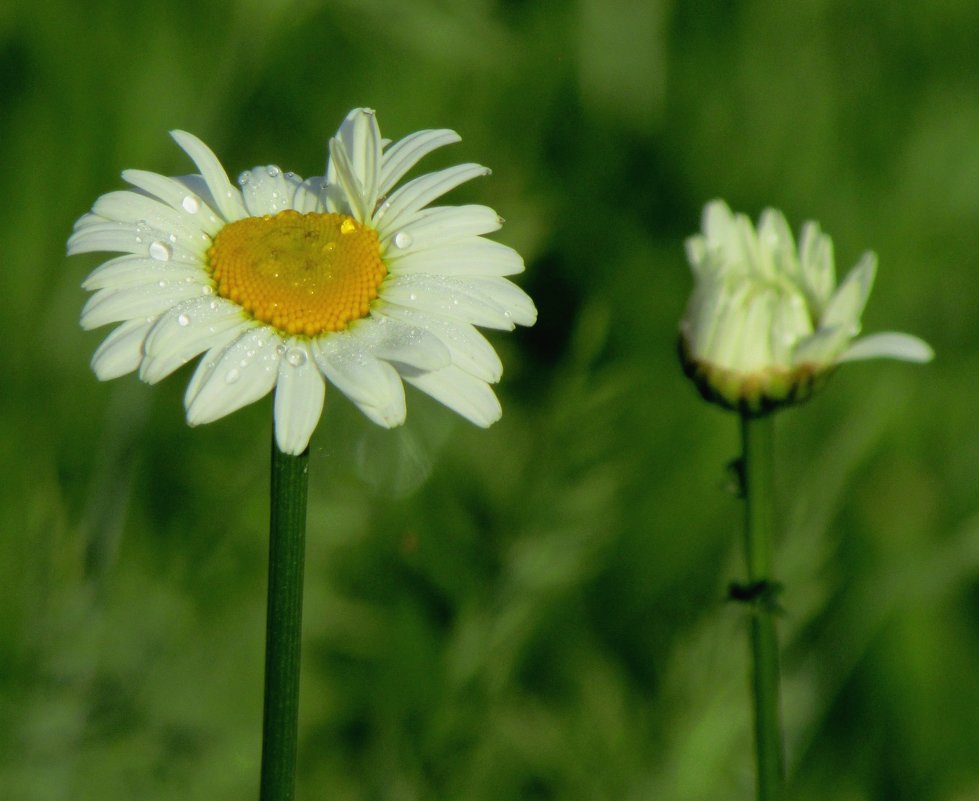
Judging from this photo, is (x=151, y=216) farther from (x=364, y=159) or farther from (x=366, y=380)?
(x=366, y=380)

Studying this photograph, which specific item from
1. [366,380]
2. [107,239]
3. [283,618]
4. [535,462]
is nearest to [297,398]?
[366,380]

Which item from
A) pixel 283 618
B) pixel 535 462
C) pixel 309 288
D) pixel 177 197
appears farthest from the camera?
pixel 535 462

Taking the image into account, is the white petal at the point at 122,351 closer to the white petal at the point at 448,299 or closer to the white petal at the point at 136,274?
the white petal at the point at 136,274

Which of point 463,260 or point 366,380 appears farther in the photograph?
point 463,260

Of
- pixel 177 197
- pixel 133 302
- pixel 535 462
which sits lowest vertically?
pixel 535 462

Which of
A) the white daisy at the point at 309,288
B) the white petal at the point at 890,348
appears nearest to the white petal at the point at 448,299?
the white daisy at the point at 309,288

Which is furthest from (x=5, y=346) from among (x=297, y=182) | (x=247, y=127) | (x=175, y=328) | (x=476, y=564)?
(x=175, y=328)

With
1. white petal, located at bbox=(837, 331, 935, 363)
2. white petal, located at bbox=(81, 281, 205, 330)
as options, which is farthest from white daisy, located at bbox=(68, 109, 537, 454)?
white petal, located at bbox=(837, 331, 935, 363)

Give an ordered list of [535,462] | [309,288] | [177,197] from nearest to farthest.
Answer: [309,288] → [177,197] → [535,462]
